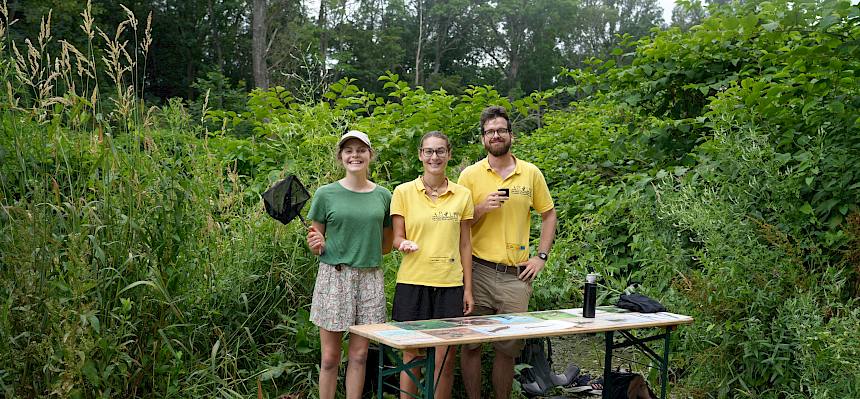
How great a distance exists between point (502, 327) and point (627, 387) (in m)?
1.14

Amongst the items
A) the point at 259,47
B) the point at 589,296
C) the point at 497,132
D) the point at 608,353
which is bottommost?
the point at 608,353

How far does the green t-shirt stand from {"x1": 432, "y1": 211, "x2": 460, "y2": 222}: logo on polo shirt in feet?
0.86

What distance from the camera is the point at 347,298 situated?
144 inches

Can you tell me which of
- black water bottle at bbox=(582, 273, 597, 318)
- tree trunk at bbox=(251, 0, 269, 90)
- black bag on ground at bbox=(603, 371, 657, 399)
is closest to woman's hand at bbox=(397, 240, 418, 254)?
black water bottle at bbox=(582, 273, 597, 318)

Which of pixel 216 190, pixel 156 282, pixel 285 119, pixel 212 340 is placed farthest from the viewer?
pixel 285 119

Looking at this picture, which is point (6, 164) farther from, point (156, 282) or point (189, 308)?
point (189, 308)

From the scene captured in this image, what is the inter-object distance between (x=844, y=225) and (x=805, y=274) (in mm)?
351

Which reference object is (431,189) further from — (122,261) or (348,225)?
A: (122,261)

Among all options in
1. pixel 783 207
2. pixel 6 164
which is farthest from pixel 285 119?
pixel 783 207

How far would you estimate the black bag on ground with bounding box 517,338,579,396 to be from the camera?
466 centimetres

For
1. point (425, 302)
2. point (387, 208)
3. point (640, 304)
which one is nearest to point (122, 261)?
point (387, 208)

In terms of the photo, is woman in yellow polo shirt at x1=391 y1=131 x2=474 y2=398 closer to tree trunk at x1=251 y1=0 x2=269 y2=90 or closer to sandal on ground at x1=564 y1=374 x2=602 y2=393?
sandal on ground at x1=564 y1=374 x2=602 y2=393

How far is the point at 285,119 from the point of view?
6164mm

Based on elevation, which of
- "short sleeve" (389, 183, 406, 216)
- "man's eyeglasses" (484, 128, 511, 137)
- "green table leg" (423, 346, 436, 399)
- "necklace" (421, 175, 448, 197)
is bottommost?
"green table leg" (423, 346, 436, 399)
